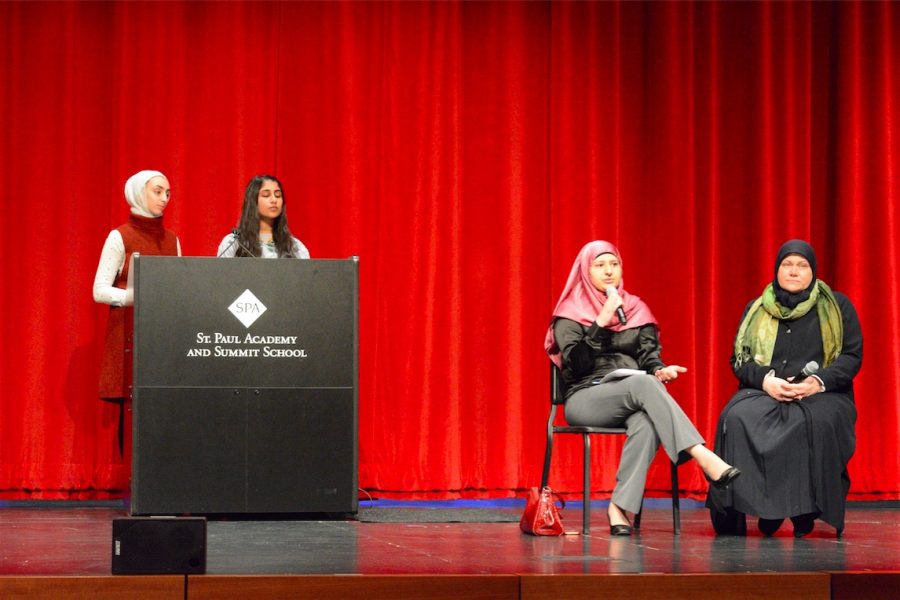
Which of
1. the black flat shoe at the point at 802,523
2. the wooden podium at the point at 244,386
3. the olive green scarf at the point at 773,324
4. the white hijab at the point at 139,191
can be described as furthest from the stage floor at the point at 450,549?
the white hijab at the point at 139,191

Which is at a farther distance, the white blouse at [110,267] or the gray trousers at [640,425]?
the white blouse at [110,267]

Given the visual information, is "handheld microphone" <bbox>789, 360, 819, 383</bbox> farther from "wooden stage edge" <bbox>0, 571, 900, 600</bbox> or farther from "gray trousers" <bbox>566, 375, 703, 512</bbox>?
"wooden stage edge" <bbox>0, 571, 900, 600</bbox>

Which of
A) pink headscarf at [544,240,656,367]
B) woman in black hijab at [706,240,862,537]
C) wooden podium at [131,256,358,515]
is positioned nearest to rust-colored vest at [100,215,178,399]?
wooden podium at [131,256,358,515]

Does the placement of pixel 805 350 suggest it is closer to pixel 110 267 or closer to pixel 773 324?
pixel 773 324

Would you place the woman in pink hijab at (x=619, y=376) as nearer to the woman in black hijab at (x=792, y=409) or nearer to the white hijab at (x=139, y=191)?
the woman in black hijab at (x=792, y=409)

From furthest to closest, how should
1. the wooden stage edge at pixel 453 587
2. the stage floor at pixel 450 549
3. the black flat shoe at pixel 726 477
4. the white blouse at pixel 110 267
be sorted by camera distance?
the white blouse at pixel 110 267 → the black flat shoe at pixel 726 477 → the stage floor at pixel 450 549 → the wooden stage edge at pixel 453 587

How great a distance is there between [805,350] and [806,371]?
135 mm

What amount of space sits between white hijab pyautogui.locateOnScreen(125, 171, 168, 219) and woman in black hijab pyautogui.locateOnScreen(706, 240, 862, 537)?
225 cm

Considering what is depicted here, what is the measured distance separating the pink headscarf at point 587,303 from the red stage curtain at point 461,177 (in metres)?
1.08

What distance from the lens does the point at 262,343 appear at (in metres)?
4.26

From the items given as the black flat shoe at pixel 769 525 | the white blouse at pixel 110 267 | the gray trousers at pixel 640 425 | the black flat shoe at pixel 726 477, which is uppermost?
the white blouse at pixel 110 267

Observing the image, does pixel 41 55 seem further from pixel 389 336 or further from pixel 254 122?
pixel 389 336

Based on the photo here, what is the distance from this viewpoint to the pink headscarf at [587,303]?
4.23 meters

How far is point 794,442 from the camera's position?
401 centimetres
